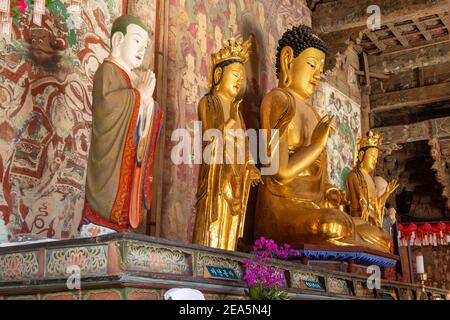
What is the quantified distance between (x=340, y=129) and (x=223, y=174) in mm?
4167

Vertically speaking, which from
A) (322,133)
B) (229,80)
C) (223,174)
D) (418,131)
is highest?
(418,131)

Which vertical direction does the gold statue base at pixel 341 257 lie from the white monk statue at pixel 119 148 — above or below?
below

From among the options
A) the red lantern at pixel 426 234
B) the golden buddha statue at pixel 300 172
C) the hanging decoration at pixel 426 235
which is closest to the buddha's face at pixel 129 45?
the golden buddha statue at pixel 300 172

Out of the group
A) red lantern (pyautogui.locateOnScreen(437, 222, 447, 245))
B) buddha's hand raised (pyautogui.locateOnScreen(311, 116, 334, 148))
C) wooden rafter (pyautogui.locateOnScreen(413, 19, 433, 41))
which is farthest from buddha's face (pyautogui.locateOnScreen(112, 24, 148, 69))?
red lantern (pyautogui.locateOnScreen(437, 222, 447, 245))

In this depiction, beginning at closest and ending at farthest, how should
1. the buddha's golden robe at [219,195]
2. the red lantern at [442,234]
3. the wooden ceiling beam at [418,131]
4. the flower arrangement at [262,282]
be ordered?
the flower arrangement at [262,282] < the buddha's golden robe at [219,195] < the wooden ceiling beam at [418,131] < the red lantern at [442,234]

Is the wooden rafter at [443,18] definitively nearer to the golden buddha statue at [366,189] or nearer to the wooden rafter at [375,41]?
the wooden rafter at [375,41]

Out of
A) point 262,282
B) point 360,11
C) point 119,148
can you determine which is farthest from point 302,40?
point 262,282

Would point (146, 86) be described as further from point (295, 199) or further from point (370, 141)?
point (370, 141)

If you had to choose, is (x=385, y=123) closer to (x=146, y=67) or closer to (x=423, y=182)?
(x=423, y=182)

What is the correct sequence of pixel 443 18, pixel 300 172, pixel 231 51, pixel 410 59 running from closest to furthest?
pixel 231 51, pixel 300 172, pixel 443 18, pixel 410 59

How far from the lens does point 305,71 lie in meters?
5.24

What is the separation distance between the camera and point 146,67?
430cm

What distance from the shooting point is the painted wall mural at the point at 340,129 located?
7.32m
